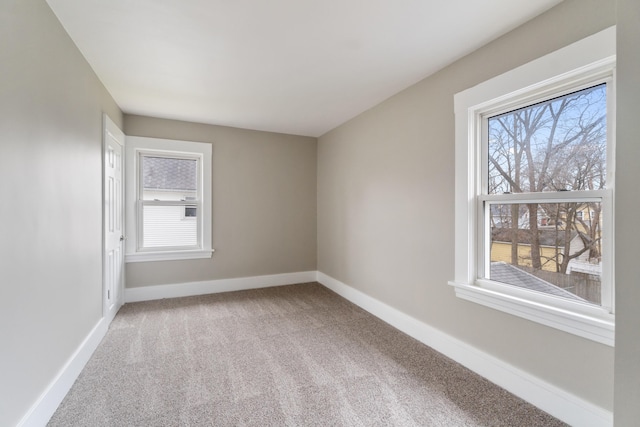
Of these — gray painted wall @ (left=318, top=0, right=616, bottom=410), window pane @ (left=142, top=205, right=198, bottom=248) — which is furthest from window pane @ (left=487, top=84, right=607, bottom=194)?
window pane @ (left=142, top=205, right=198, bottom=248)

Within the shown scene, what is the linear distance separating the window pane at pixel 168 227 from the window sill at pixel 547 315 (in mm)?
3452

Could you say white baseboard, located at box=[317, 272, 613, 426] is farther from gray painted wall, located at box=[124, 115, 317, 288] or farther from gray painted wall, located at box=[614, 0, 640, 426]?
gray painted wall, located at box=[124, 115, 317, 288]

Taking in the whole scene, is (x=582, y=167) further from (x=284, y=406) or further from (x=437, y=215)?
(x=284, y=406)

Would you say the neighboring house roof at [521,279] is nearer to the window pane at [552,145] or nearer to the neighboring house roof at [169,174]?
the window pane at [552,145]

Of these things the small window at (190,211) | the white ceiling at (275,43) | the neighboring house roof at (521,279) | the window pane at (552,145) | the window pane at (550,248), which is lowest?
the neighboring house roof at (521,279)

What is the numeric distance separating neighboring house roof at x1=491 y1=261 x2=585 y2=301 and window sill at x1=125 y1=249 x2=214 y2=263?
3.44 metres

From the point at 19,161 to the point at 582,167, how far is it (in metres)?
3.01

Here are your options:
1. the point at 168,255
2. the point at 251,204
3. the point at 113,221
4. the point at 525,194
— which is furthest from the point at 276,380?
the point at 251,204

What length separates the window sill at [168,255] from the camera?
369cm

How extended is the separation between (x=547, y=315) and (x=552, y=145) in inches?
41.3

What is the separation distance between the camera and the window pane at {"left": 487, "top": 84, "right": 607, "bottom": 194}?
1615 millimetres

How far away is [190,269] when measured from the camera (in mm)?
3994

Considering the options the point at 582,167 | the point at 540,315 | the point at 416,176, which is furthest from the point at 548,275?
the point at 416,176

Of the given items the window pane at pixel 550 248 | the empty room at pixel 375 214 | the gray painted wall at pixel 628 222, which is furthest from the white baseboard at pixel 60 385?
the window pane at pixel 550 248
